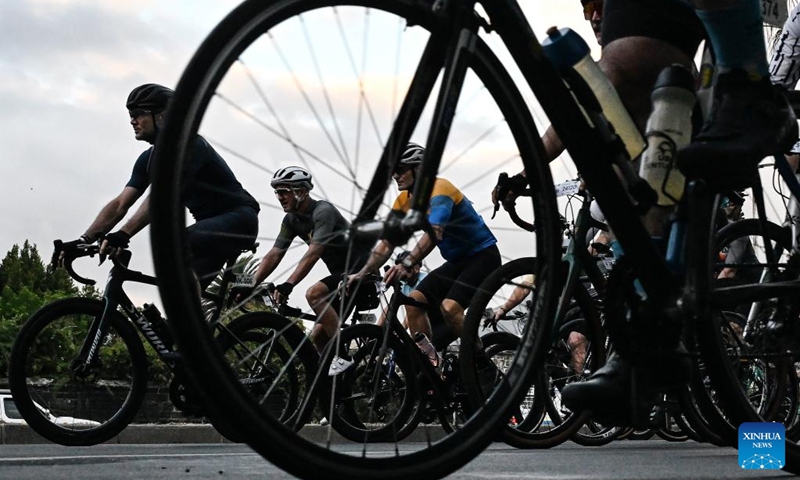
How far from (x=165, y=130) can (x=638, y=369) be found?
48.1 inches

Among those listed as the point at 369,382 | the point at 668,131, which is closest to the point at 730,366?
the point at 668,131

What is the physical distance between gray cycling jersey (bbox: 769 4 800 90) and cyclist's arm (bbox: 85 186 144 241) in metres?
3.45

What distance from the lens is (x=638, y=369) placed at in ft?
9.52

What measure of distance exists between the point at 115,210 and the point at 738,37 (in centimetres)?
493

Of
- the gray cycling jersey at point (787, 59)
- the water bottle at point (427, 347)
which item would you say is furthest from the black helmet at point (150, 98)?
the gray cycling jersey at point (787, 59)

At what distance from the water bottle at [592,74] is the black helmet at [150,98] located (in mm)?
4486

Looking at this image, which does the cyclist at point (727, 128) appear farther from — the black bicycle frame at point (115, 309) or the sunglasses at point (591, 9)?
the black bicycle frame at point (115, 309)

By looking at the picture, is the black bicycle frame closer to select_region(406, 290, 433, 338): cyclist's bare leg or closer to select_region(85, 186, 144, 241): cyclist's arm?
select_region(85, 186, 144, 241): cyclist's arm

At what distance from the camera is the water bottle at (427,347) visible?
27.7ft

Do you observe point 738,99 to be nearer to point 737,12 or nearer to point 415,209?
point 737,12

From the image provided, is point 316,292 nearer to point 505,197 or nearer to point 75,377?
point 75,377

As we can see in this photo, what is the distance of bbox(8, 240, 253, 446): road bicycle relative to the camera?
674 cm

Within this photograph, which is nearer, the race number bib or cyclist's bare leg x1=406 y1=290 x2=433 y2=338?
the race number bib

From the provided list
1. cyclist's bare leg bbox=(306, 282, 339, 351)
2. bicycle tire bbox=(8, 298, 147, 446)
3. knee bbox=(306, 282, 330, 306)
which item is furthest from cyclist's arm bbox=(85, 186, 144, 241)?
cyclist's bare leg bbox=(306, 282, 339, 351)
